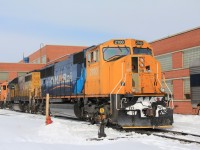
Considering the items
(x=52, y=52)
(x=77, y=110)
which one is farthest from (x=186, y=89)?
(x=52, y=52)

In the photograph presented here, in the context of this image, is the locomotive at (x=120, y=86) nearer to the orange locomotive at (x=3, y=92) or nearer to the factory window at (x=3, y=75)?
the orange locomotive at (x=3, y=92)

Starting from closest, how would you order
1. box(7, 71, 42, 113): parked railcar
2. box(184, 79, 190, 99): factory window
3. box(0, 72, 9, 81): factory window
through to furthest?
box(7, 71, 42, 113): parked railcar, box(184, 79, 190, 99): factory window, box(0, 72, 9, 81): factory window

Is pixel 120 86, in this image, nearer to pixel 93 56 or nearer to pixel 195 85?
pixel 93 56

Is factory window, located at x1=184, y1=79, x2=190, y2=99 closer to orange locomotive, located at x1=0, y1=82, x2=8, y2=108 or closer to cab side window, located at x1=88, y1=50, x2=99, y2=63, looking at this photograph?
cab side window, located at x1=88, y1=50, x2=99, y2=63

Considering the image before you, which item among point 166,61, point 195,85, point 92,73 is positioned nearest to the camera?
point 92,73

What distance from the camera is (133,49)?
14.8 meters

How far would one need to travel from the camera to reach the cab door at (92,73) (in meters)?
15.2

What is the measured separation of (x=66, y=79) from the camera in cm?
1994

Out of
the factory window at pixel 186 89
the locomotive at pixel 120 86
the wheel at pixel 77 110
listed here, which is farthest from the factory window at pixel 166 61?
the wheel at pixel 77 110

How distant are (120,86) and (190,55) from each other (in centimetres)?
1702

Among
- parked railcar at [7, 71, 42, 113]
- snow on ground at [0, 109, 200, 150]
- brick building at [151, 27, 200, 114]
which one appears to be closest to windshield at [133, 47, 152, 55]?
snow on ground at [0, 109, 200, 150]

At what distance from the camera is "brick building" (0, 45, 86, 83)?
66.0m

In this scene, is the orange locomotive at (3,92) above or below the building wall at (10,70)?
below

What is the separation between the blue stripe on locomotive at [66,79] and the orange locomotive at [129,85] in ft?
6.24
